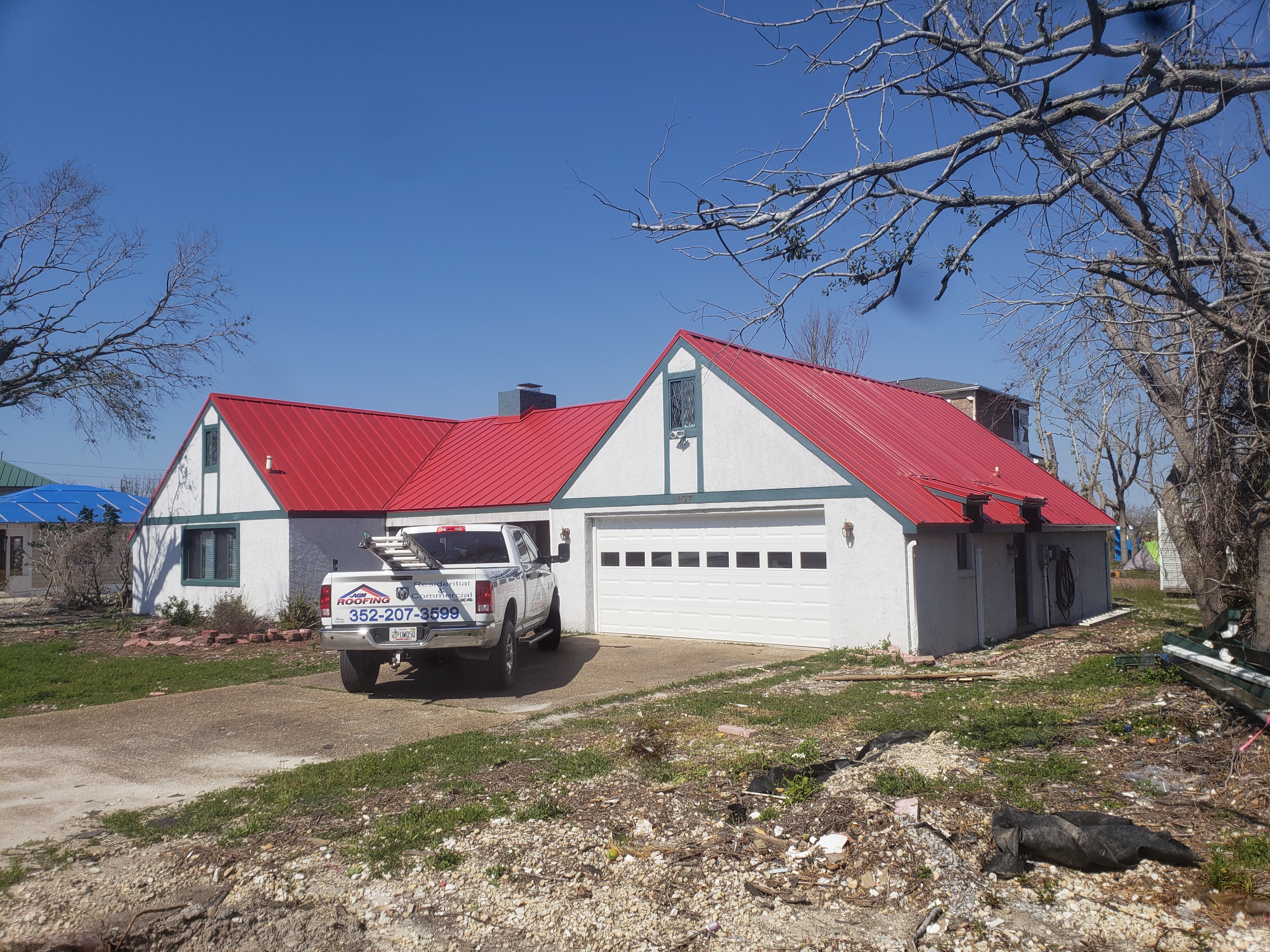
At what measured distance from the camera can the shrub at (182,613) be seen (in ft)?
67.0

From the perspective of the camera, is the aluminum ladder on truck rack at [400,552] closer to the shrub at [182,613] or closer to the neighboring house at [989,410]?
the shrub at [182,613]

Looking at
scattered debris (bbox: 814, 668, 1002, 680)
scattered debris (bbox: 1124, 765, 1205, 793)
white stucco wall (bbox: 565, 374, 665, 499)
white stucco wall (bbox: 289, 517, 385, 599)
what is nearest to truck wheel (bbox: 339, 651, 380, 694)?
scattered debris (bbox: 814, 668, 1002, 680)

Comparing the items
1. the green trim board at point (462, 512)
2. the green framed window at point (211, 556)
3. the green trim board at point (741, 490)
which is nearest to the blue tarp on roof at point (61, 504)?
the green framed window at point (211, 556)

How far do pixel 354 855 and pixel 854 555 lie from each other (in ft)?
33.7

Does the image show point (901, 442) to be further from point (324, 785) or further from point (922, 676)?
point (324, 785)

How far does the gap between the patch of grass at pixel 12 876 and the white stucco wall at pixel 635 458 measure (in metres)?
12.3

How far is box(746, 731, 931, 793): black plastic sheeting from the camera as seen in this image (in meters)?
6.56

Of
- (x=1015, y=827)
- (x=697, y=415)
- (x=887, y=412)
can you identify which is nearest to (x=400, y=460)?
(x=697, y=415)

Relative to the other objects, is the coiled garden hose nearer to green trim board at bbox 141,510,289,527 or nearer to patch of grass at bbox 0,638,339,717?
patch of grass at bbox 0,638,339,717

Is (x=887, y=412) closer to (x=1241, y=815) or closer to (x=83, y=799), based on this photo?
(x=1241, y=815)

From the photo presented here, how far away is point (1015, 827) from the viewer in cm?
529

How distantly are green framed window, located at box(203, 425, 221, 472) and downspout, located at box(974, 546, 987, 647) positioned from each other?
16.9 meters

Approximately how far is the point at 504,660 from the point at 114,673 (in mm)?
6650

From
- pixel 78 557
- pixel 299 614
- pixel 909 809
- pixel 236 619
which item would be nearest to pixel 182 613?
pixel 236 619
